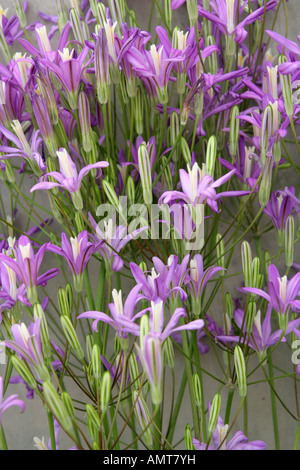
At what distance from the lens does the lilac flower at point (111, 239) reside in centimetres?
52

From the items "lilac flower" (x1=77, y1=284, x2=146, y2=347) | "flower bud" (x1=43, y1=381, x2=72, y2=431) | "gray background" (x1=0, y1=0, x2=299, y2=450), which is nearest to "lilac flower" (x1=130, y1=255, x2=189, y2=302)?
"lilac flower" (x1=77, y1=284, x2=146, y2=347)

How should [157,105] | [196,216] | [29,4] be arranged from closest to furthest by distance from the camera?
[196,216] → [157,105] → [29,4]

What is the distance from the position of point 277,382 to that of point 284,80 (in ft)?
1.37

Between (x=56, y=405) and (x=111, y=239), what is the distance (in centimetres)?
18

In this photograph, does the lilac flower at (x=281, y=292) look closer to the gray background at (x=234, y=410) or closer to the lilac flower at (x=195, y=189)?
the lilac flower at (x=195, y=189)

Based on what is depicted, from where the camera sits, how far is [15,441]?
A: 2.41 feet

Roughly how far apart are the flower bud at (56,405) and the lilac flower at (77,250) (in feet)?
0.41

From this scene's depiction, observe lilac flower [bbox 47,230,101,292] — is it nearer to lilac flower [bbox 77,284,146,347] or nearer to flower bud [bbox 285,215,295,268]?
lilac flower [bbox 77,284,146,347]

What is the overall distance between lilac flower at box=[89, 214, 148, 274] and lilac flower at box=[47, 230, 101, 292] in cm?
2

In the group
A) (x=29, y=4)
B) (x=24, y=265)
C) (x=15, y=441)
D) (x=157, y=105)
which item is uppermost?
(x=29, y=4)

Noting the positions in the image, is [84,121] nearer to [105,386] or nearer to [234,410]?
[105,386]

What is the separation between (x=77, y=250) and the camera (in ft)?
1.66
